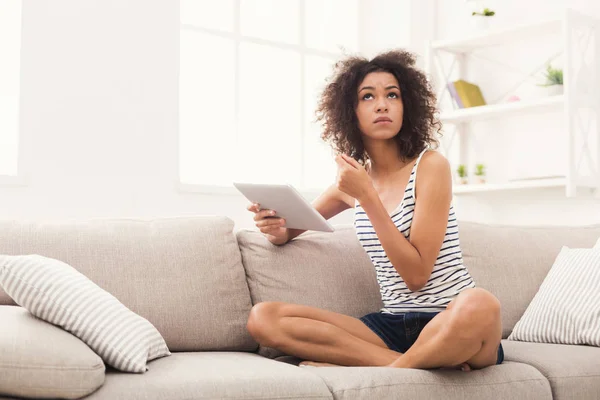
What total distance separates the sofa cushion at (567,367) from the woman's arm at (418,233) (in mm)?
→ 378

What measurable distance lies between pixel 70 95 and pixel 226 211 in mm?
961

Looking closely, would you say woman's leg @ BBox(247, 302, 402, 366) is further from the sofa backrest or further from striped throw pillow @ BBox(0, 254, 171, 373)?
striped throw pillow @ BBox(0, 254, 171, 373)

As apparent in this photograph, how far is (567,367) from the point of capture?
2.06 meters

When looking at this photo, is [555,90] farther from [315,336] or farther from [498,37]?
[315,336]

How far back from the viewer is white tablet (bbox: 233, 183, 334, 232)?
2.09 metres

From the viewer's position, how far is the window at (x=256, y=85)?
405 cm

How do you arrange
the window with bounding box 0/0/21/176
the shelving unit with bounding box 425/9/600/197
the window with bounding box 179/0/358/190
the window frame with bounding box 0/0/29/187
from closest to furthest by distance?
1. the window frame with bounding box 0/0/29/187
2. the window with bounding box 0/0/21/176
3. the shelving unit with bounding box 425/9/600/197
4. the window with bounding box 179/0/358/190

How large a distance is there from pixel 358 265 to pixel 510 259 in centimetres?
57

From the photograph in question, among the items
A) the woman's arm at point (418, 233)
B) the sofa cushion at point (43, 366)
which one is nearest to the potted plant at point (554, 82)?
the woman's arm at point (418, 233)

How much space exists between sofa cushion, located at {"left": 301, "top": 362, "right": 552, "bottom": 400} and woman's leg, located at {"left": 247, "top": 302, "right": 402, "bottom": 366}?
14cm

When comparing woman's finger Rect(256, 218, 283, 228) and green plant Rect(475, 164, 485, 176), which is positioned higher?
green plant Rect(475, 164, 485, 176)

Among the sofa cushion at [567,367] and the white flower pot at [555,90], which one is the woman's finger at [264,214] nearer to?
the sofa cushion at [567,367]

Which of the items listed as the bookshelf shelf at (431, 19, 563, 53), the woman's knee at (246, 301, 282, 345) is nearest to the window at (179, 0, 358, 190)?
the bookshelf shelf at (431, 19, 563, 53)

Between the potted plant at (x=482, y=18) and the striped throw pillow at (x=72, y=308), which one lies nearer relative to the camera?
the striped throw pillow at (x=72, y=308)
